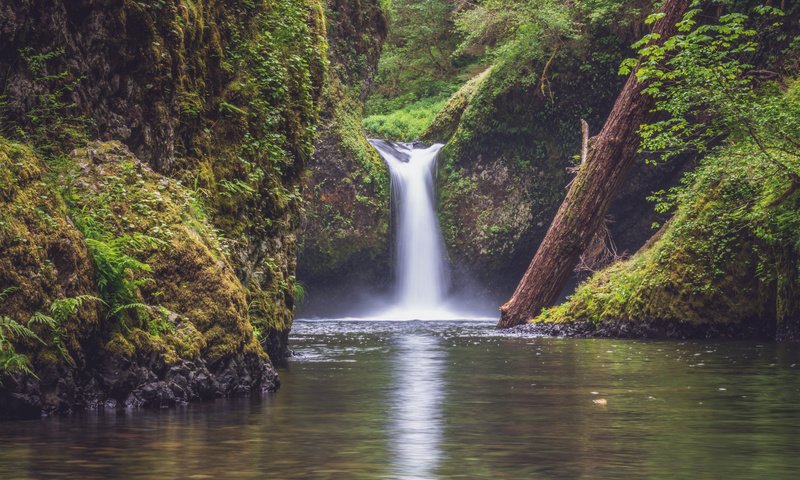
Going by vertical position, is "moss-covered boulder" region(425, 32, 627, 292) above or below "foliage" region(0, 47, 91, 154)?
above

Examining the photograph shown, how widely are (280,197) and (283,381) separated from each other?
2986 mm

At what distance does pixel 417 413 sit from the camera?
7465mm

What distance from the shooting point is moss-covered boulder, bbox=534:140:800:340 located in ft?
52.1

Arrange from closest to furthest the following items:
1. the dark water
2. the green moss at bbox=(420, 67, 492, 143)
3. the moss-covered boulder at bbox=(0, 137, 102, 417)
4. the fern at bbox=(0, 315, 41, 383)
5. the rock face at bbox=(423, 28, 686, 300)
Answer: the dark water < the fern at bbox=(0, 315, 41, 383) < the moss-covered boulder at bbox=(0, 137, 102, 417) < the rock face at bbox=(423, 28, 686, 300) < the green moss at bbox=(420, 67, 492, 143)

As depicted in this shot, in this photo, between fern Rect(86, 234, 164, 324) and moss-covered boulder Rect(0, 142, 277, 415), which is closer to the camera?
moss-covered boulder Rect(0, 142, 277, 415)

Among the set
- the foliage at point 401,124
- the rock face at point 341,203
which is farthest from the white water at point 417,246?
the foliage at point 401,124

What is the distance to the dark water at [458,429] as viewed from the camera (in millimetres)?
5133

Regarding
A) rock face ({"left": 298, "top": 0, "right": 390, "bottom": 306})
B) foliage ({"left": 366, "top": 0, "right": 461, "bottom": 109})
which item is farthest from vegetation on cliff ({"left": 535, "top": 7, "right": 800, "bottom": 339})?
foliage ({"left": 366, "top": 0, "right": 461, "bottom": 109})

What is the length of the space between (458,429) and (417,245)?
22.7 meters

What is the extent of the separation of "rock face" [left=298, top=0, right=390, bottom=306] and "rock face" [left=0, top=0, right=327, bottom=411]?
16.9 meters

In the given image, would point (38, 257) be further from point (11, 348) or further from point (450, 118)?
point (450, 118)

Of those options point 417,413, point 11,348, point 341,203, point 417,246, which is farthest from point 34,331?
point 341,203

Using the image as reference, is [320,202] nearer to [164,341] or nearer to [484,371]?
[484,371]

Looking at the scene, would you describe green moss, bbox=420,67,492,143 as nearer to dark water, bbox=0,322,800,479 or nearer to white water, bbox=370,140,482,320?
white water, bbox=370,140,482,320
